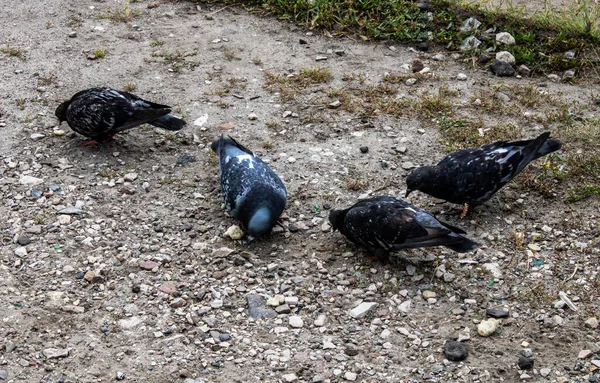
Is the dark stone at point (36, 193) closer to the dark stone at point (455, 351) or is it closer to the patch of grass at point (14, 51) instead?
the patch of grass at point (14, 51)

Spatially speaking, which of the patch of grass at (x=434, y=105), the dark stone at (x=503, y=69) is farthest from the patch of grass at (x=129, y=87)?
the dark stone at (x=503, y=69)

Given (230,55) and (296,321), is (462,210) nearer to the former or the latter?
(296,321)

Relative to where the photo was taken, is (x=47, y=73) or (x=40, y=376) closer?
(x=40, y=376)

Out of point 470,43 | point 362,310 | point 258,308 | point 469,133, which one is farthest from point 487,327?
point 470,43

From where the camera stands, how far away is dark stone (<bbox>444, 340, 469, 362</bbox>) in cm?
436

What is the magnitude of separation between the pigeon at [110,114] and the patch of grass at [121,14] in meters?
2.27

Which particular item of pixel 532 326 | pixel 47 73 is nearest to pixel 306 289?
pixel 532 326

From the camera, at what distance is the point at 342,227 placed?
17.4 feet

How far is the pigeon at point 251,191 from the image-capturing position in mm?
5297

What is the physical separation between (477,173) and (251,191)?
5.58 feet

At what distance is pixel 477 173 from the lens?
18.0 feet

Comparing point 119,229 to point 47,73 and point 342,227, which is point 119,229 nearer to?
point 342,227

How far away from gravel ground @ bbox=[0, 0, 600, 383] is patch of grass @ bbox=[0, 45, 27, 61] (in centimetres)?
6

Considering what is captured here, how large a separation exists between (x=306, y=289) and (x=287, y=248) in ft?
1.63
